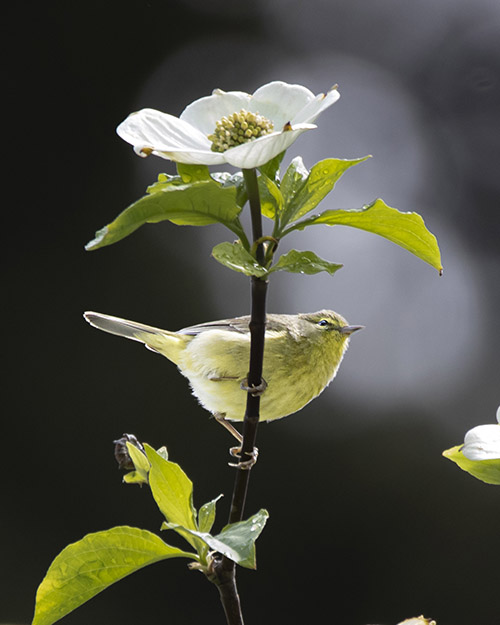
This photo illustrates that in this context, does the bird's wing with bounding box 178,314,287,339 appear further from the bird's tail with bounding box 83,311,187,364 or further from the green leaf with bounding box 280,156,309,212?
the green leaf with bounding box 280,156,309,212

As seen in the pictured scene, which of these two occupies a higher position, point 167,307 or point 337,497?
point 167,307

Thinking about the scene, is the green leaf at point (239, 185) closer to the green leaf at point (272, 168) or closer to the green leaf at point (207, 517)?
the green leaf at point (272, 168)

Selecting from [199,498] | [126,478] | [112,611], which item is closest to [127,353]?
[199,498]

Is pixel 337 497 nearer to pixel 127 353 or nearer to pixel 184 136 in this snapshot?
pixel 127 353

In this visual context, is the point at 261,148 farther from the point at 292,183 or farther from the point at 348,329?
the point at 348,329

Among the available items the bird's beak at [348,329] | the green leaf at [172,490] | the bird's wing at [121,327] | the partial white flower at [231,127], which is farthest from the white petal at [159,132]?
the bird's beak at [348,329]

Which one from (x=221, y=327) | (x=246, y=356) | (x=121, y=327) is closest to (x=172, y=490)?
(x=246, y=356)
